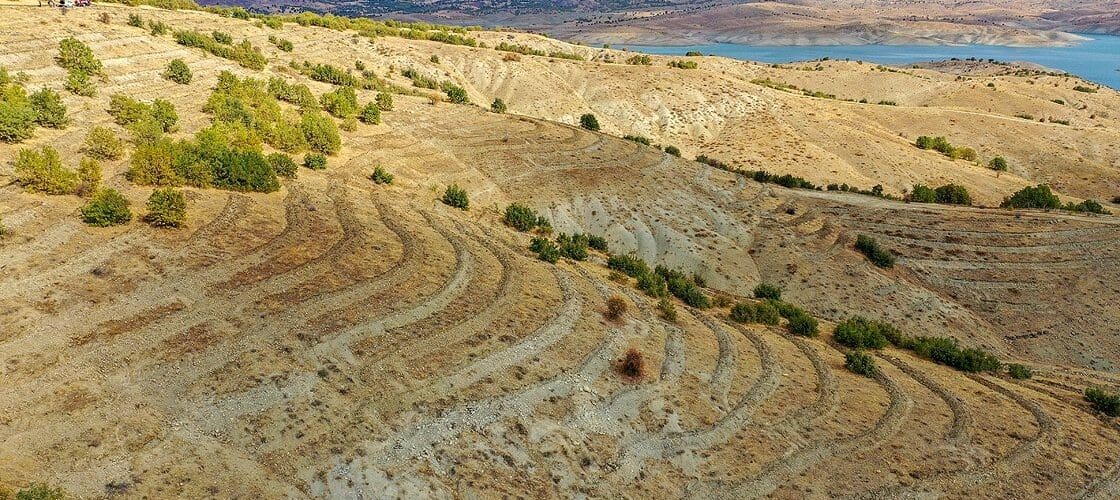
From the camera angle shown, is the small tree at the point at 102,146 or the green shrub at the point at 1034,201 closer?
the small tree at the point at 102,146

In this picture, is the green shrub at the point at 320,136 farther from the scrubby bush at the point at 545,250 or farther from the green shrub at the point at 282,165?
the scrubby bush at the point at 545,250

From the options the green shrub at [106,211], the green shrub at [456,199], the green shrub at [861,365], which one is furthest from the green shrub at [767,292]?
the green shrub at [106,211]

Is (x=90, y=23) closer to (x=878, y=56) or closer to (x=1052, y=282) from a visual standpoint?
(x=1052, y=282)

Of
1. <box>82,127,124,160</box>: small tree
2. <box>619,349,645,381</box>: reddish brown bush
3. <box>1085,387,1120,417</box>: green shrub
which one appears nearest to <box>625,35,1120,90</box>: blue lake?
<box>1085,387,1120,417</box>: green shrub

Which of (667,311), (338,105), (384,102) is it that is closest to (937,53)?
(384,102)

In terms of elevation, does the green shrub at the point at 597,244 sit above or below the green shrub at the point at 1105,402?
above

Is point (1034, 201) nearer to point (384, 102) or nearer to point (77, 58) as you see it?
point (384, 102)

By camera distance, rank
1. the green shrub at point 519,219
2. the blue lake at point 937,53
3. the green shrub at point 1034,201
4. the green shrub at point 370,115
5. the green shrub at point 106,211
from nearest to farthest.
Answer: the green shrub at point 106,211
the green shrub at point 519,219
the green shrub at point 370,115
the green shrub at point 1034,201
the blue lake at point 937,53
